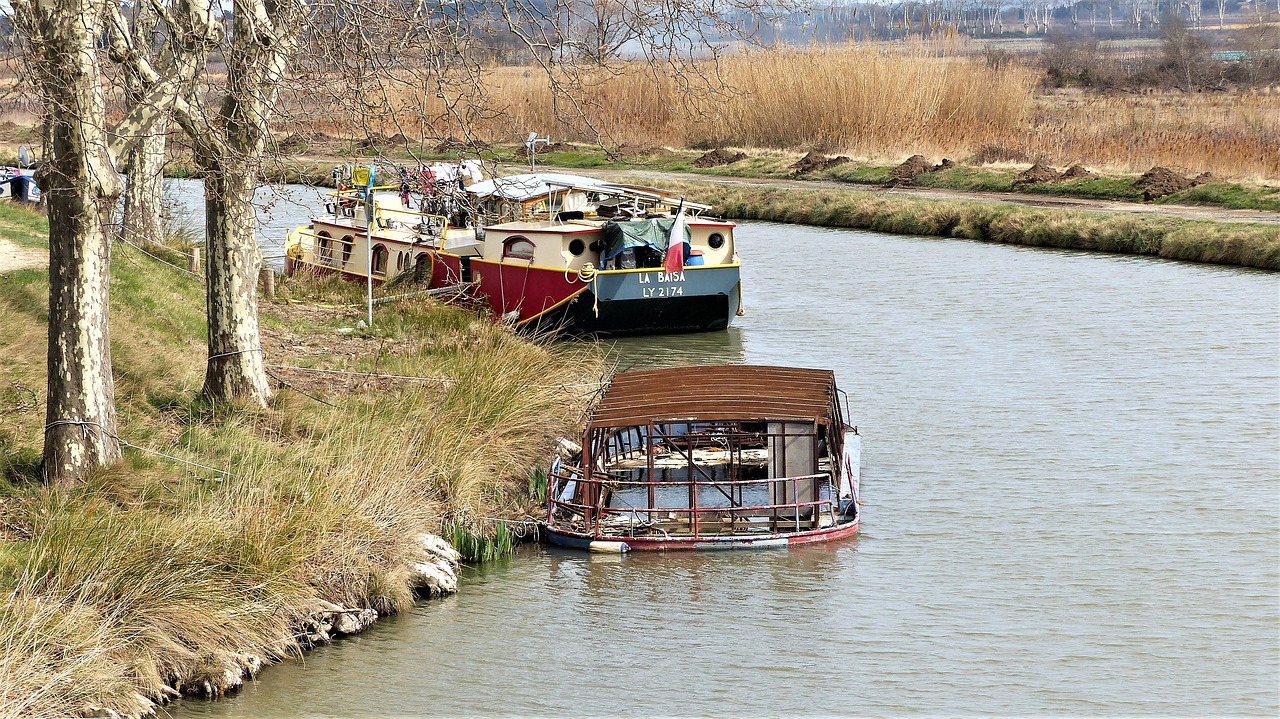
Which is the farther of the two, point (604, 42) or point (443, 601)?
point (443, 601)

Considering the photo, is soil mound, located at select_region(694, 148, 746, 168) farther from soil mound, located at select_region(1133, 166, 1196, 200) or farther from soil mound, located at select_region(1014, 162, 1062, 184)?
soil mound, located at select_region(1133, 166, 1196, 200)

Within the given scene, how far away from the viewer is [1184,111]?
53250mm

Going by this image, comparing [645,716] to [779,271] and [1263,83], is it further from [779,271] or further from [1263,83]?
[1263,83]

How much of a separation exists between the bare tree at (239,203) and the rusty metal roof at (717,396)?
352 centimetres

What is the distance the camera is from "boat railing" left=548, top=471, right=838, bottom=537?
13.3 m

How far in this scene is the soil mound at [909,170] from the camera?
43.4m

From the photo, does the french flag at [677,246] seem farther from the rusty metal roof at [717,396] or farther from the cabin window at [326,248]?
the cabin window at [326,248]

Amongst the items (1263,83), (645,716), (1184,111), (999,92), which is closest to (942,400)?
(645,716)

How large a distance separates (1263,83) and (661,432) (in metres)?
67.8

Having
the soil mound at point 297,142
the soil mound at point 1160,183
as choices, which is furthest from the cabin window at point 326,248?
the soil mound at point 1160,183

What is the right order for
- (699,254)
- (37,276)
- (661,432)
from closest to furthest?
(661,432) → (37,276) → (699,254)

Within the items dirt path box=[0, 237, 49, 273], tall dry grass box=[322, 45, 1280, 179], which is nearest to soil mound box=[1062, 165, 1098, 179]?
tall dry grass box=[322, 45, 1280, 179]

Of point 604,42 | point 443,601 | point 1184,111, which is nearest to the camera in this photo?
point 604,42

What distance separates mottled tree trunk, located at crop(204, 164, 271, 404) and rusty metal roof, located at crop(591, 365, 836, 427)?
3.44m
